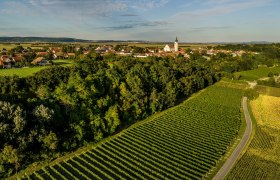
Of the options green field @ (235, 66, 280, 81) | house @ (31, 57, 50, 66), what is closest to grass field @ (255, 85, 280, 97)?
green field @ (235, 66, 280, 81)

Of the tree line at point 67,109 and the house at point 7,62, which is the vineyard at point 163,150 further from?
the house at point 7,62

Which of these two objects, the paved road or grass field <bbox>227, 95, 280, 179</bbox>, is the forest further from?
grass field <bbox>227, 95, 280, 179</bbox>

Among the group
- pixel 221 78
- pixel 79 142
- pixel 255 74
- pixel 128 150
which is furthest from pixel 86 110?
pixel 255 74

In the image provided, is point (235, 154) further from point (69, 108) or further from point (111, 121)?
point (69, 108)

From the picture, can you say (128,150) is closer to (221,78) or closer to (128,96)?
(128,96)

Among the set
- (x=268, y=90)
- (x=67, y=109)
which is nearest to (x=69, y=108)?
(x=67, y=109)

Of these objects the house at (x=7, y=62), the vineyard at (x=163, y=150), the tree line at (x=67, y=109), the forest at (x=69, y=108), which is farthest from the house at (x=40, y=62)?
the vineyard at (x=163, y=150)
